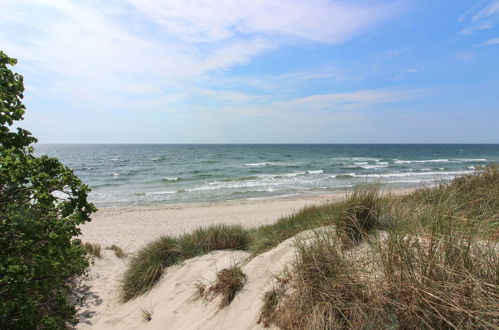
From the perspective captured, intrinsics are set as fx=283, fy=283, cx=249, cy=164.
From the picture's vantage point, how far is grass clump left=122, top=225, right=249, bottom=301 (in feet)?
18.1

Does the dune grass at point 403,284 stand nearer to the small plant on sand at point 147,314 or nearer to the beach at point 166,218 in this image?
the small plant on sand at point 147,314

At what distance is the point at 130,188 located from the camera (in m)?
27.0

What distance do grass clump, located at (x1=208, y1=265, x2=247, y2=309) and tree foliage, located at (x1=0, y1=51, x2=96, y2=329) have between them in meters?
2.02

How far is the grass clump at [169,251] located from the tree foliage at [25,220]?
228 cm

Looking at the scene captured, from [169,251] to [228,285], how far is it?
2.50 metres

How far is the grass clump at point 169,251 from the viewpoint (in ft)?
18.1

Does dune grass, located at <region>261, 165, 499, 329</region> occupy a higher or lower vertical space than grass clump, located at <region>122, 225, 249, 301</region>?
higher

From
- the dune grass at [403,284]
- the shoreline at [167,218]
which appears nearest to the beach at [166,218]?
the shoreline at [167,218]

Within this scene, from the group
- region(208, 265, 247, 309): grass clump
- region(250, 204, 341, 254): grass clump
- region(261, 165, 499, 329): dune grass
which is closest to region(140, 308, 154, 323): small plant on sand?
region(208, 265, 247, 309): grass clump

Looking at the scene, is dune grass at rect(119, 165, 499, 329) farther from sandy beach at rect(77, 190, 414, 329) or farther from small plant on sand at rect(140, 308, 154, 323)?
small plant on sand at rect(140, 308, 154, 323)

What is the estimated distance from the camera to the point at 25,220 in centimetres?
277

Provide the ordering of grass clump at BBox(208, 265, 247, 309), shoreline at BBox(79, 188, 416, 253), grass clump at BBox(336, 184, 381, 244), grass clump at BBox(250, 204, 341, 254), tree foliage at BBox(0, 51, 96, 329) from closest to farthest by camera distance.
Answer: tree foliage at BBox(0, 51, 96, 329) → grass clump at BBox(336, 184, 381, 244) → grass clump at BBox(208, 265, 247, 309) → grass clump at BBox(250, 204, 341, 254) → shoreline at BBox(79, 188, 416, 253)

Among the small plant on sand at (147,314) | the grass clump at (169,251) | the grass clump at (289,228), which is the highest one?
the grass clump at (289,228)

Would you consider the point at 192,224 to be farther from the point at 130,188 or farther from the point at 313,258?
the point at 130,188
